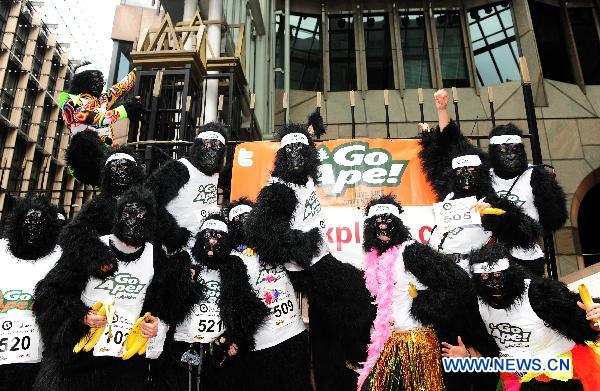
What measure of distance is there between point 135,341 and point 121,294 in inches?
13.1

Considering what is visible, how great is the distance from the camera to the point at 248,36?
34.6ft

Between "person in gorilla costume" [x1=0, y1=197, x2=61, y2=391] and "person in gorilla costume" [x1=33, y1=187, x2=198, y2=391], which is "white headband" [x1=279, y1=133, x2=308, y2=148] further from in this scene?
"person in gorilla costume" [x1=0, y1=197, x2=61, y2=391]

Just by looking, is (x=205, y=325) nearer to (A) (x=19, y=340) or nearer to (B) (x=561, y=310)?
(A) (x=19, y=340)

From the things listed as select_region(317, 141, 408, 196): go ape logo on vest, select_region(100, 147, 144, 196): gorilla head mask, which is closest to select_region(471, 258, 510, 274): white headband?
select_region(317, 141, 408, 196): go ape logo on vest

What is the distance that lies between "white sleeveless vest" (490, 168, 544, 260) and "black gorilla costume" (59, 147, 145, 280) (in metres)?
2.98

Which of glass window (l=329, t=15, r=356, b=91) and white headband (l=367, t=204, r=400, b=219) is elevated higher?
glass window (l=329, t=15, r=356, b=91)

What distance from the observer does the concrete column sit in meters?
8.08

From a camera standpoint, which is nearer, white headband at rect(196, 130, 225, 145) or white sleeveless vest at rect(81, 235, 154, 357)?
white sleeveless vest at rect(81, 235, 154, 357)

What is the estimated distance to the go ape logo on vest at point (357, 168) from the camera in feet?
17.6

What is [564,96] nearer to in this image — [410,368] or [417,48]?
[417,48]

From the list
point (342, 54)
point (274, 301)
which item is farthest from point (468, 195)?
point (342, 54)

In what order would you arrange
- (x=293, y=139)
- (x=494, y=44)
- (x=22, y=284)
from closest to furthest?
(x=22, y=284) < (x=293, y=139) < (x=494, y=44)

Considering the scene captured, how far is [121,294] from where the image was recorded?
298cm

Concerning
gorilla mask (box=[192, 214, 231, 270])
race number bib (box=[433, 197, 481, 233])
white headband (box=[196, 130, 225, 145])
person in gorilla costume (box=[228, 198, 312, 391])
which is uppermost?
white headband (box=[196, 130, 225, 145])
